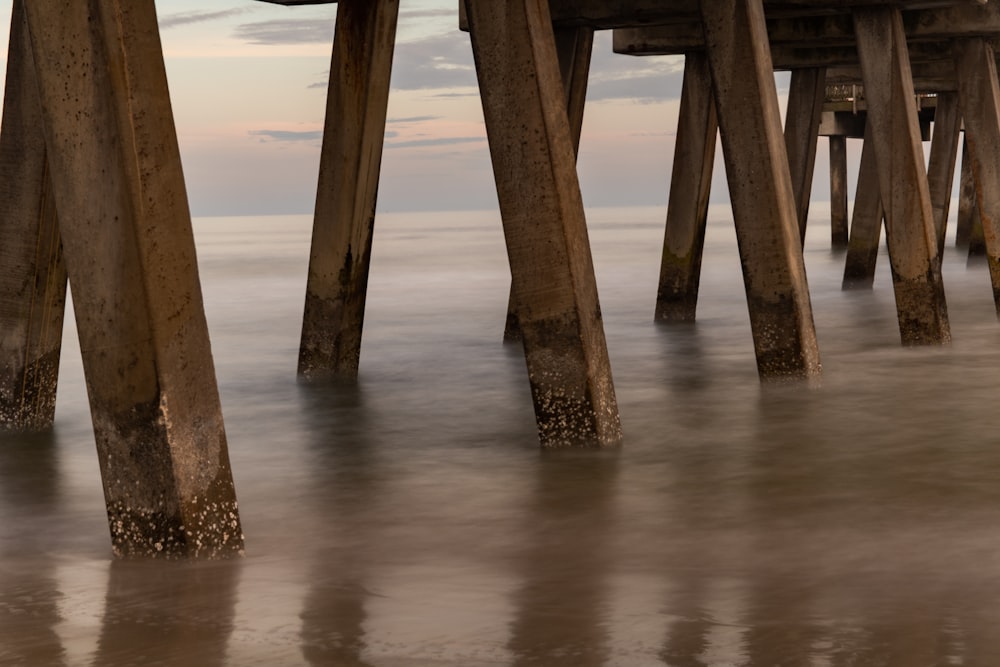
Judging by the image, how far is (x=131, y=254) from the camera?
4.39 metres

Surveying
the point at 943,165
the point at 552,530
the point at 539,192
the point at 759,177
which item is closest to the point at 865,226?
the point at 943,165

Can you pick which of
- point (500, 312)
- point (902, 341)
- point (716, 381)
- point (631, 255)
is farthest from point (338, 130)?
point (631, 255)

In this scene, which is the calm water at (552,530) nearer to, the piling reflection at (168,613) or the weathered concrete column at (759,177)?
the piling reflection at (168,613)

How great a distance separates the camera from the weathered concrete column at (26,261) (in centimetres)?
700

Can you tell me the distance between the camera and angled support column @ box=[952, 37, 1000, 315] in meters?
13.1

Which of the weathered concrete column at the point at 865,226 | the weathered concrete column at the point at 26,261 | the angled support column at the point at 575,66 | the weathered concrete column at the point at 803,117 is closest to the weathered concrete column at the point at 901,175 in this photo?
the angled support column at the point at 575,66

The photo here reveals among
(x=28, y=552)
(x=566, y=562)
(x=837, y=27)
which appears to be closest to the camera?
(x=566, y=562)

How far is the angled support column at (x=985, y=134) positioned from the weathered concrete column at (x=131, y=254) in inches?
398

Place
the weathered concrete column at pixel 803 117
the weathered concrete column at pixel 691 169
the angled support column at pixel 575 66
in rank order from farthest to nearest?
the weathered concrete column at pixel 803 117
the weathered concrete column at pixel 691 169
the angled support column at pixel 575 66

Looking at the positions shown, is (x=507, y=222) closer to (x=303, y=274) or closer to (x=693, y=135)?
(x=693, y=135)

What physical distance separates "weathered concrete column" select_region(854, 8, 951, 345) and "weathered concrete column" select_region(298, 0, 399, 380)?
3.76m

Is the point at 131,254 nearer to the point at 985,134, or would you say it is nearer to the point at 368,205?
the point at 368,205

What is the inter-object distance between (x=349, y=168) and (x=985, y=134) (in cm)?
672

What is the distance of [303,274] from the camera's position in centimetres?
2628
